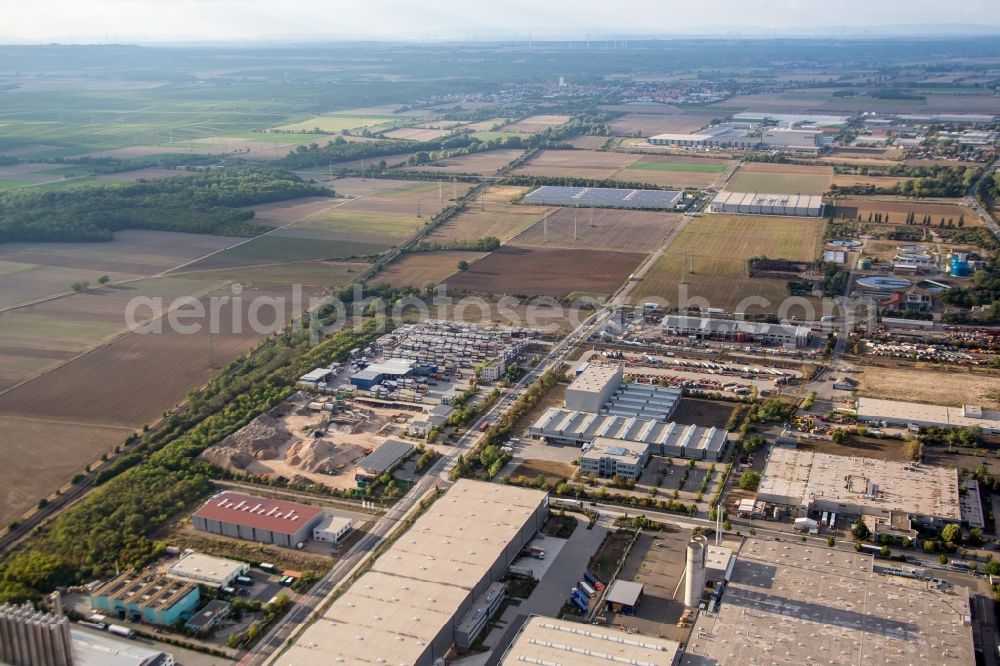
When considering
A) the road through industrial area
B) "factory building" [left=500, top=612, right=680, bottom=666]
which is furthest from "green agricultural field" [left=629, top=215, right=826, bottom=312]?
"factory building" [left=500, top=612, right=680, bottom=666]

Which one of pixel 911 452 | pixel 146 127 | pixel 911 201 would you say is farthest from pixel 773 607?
pixel 146 127

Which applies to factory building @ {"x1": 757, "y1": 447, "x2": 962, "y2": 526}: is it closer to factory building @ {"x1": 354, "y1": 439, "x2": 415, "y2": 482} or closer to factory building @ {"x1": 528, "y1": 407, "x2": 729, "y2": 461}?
factory building @ {"x1": 528, "y1": 407, "x2": 729, "y2": 461}

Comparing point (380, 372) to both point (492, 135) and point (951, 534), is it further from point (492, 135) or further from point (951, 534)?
point (492, 135)

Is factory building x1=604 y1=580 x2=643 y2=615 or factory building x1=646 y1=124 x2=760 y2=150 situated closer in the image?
factory building x1=604 y1=580 x2=643 y2=615

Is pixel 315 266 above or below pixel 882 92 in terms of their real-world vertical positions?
below

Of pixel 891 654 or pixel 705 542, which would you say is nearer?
A: pixel 891 654

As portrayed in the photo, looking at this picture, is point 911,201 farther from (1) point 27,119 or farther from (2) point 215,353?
(1) point 27,119

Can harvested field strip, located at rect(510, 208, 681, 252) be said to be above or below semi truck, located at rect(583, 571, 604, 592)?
above
